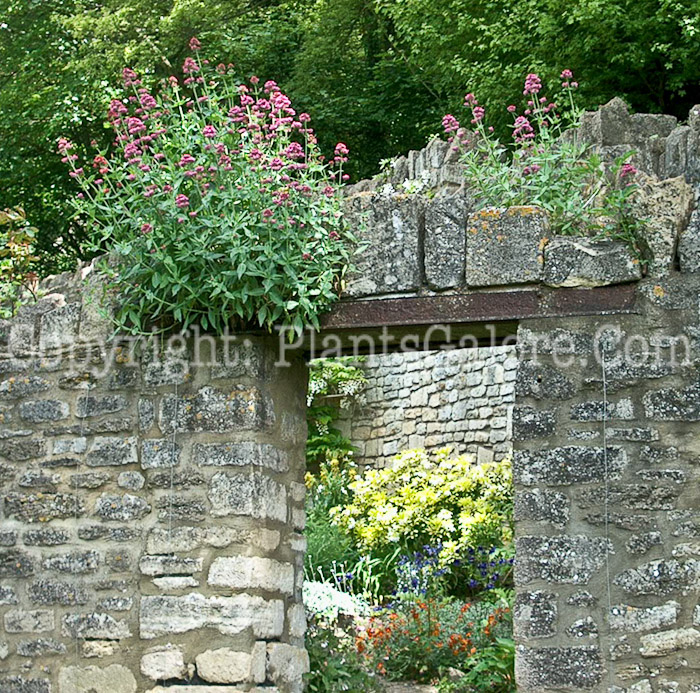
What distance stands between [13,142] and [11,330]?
9382mm

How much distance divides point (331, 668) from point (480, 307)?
1.90 metres

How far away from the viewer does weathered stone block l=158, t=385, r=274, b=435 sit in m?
4.39

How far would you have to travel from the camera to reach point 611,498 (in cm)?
399

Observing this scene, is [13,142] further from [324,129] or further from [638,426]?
[638,426]

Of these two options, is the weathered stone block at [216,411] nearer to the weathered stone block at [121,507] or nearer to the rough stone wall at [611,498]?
the weathered stone block at [121,507]

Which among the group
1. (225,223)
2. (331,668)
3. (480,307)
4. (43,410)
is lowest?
(331,668)

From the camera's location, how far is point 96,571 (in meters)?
4.47

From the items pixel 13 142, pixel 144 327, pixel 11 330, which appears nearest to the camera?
pixel 144 327

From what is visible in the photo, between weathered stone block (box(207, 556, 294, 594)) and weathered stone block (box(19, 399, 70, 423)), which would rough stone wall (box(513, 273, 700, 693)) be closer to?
weathered stone block (box(207, 556, 294, 594))

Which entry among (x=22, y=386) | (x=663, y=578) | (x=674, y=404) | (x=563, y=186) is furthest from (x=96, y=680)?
(x=563, y=186)

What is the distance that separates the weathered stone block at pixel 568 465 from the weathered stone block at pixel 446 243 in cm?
73

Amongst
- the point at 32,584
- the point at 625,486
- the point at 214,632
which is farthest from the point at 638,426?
the point at 32,584

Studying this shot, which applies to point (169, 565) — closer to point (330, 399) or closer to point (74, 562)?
point (74, 562)

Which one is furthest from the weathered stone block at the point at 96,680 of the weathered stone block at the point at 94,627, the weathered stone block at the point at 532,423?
the weathered stone block at the point at 532,423
